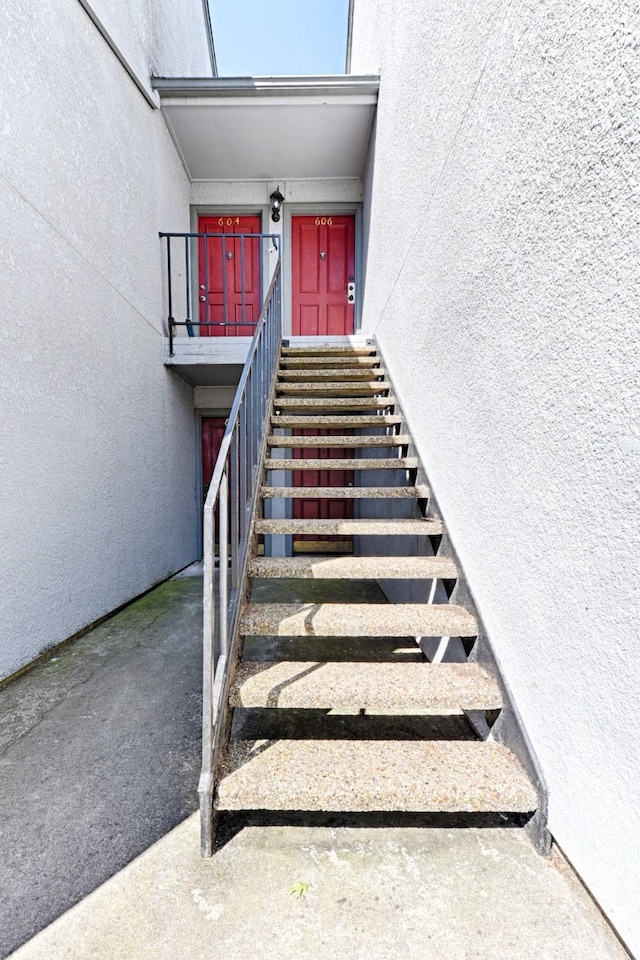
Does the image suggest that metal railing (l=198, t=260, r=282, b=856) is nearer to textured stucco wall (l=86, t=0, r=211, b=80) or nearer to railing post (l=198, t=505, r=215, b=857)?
railing post (l=198, t=505, r=215, b=857)

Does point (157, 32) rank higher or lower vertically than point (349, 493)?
higher

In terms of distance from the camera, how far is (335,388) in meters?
3.04

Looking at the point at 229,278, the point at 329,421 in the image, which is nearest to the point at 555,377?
the point at 329,421

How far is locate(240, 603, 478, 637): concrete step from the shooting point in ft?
5.16

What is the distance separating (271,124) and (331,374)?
2708 millimetres

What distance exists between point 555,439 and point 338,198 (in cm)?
480

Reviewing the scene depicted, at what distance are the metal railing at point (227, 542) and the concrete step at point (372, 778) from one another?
100mm

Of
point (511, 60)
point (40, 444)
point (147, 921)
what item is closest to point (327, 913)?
point (147, 921)

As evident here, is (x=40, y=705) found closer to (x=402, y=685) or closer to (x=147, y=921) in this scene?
(x=147, y=921)

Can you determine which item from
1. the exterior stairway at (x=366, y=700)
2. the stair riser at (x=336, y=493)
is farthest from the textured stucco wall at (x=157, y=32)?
the stair riser at (x=336, y=493)

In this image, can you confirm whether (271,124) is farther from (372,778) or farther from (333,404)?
(372,778)

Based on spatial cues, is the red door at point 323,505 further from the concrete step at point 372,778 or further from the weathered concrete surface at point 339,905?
the weathered concrete surface at point 339,905

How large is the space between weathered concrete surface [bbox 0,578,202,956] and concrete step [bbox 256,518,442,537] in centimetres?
84

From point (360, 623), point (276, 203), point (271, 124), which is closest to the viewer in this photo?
point (360, 623)
